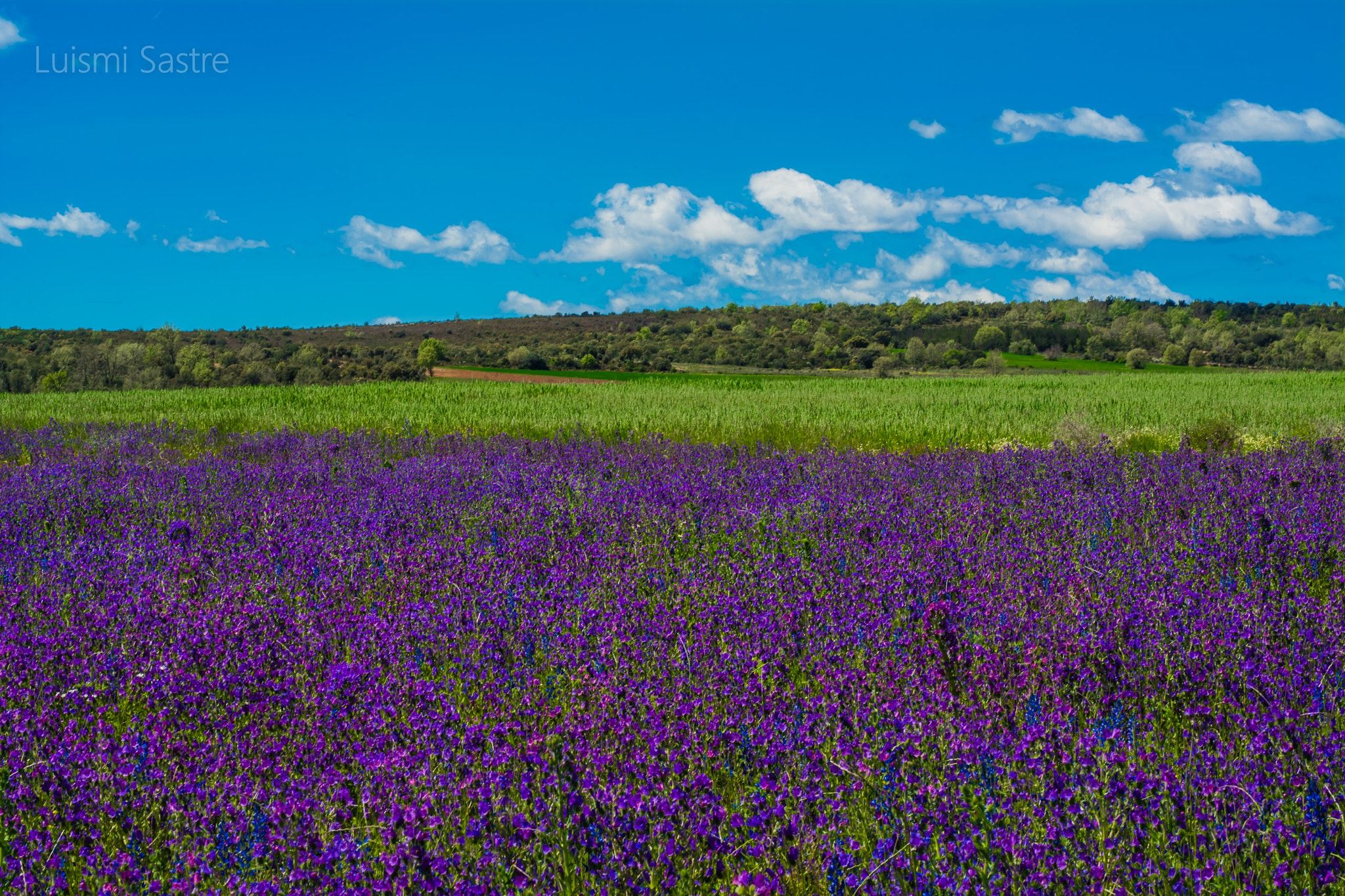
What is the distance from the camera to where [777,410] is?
1531 cm

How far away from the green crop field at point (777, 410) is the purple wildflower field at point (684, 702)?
6.65m

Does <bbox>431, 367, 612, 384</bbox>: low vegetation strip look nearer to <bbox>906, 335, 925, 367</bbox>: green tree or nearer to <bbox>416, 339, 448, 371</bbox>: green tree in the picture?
<bbox>416, 339, 448, 371</bbox>: green tree

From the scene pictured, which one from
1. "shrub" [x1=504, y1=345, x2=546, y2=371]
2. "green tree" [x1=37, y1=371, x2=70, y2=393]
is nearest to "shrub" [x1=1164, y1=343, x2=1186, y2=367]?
"shrub" [x1=504, y1=345, x2=546, y2=371]

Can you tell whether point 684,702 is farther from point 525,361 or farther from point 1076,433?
point 525,361

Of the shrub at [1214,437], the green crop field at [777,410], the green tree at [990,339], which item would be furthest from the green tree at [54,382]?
the green tree at [990,339]

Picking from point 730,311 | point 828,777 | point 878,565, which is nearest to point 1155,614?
point 878,565

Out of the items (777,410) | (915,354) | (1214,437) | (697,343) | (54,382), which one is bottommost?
(1214,437)

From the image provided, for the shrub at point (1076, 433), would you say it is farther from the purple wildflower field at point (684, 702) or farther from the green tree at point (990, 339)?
the green tree at point (990, 339)

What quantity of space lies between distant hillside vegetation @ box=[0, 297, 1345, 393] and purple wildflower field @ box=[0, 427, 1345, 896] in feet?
105

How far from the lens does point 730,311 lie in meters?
96.7

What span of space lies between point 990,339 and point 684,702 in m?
64.6

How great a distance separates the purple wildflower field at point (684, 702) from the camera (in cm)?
191

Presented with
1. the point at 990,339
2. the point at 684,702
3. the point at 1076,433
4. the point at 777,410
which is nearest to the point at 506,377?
the point at 777,410

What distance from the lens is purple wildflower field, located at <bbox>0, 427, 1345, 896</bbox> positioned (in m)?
1.91
